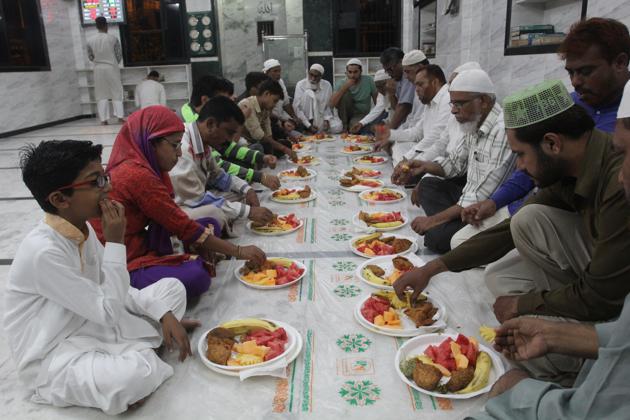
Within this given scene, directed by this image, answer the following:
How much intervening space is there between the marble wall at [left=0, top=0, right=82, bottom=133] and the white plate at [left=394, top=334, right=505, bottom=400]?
903cm

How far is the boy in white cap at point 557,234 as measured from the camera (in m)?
1.47

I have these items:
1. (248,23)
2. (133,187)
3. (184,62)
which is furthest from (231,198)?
(248,23)

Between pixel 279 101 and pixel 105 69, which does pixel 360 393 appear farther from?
A: pixel 105 69

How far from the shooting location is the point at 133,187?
2250 millimetres

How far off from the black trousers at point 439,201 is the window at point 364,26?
721 centimetres

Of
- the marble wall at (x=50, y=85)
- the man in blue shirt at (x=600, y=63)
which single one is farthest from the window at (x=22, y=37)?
the man in blue shirt at (x=600, y=63)

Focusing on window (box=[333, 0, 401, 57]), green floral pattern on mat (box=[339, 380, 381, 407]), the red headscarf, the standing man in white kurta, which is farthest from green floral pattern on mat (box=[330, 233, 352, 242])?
the standing man in white kurta

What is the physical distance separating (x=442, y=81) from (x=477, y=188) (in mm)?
1771

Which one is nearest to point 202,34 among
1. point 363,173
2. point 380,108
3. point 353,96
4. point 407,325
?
point 353,96

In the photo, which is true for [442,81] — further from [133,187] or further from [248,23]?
[248,23]

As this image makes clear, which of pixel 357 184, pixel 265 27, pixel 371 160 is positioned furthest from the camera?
pixel 265 27

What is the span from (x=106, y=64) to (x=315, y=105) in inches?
201

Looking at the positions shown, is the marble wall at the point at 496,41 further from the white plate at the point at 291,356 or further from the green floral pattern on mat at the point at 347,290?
the white plate at the point at 291,356

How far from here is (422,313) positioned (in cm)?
206
